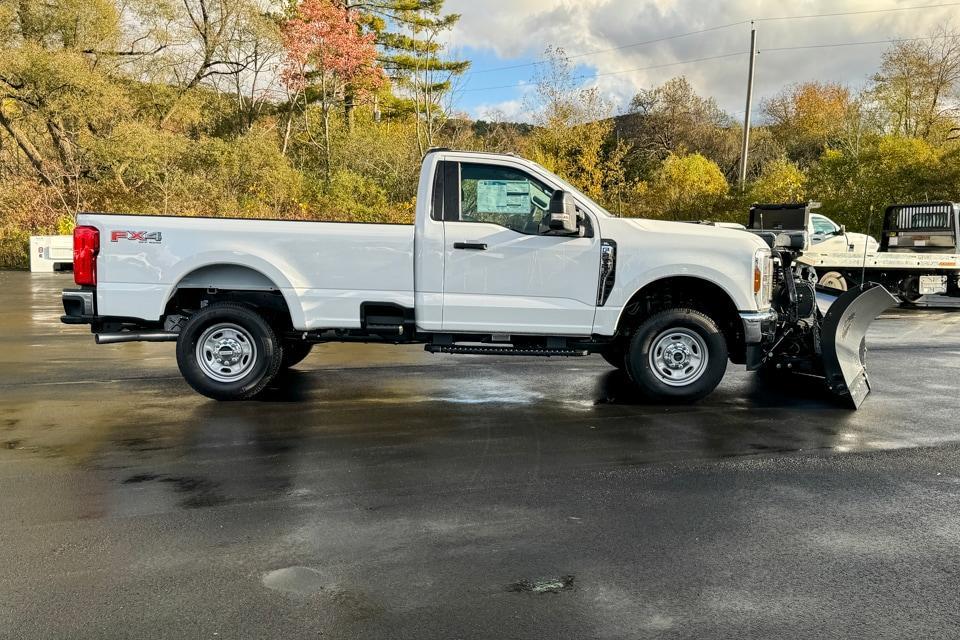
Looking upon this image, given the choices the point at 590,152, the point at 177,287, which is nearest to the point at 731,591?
the point at 177,287

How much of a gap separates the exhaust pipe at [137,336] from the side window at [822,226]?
52.2 feet

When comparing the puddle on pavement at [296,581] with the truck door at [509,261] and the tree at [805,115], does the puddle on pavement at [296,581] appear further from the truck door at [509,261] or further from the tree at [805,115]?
the tree at [805,115]

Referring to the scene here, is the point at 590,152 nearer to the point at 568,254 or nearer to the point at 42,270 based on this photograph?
the point at 42,270

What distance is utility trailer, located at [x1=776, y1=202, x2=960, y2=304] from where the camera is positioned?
17.5m

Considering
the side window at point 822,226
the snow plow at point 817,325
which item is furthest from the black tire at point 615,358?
the side window at point 822,226

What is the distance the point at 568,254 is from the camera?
7.51 metres

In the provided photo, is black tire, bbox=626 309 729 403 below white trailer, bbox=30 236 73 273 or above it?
below

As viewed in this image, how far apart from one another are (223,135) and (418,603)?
35.4 metres

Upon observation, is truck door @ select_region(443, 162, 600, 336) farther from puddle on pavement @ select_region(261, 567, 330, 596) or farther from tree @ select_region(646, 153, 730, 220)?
tree @ select_region(646, 153, 730, 220)

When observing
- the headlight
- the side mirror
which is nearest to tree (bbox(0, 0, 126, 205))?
the side mirror

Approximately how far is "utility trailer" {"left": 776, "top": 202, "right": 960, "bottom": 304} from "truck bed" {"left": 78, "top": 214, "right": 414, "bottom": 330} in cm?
1222

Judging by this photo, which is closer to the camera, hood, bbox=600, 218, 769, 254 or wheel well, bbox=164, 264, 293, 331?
hood, bbox=600, 218, 769, 254

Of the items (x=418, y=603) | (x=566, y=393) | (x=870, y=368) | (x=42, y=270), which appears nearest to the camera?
(x=418, y=603)

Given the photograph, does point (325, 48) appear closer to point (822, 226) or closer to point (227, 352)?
point (822, 226)
